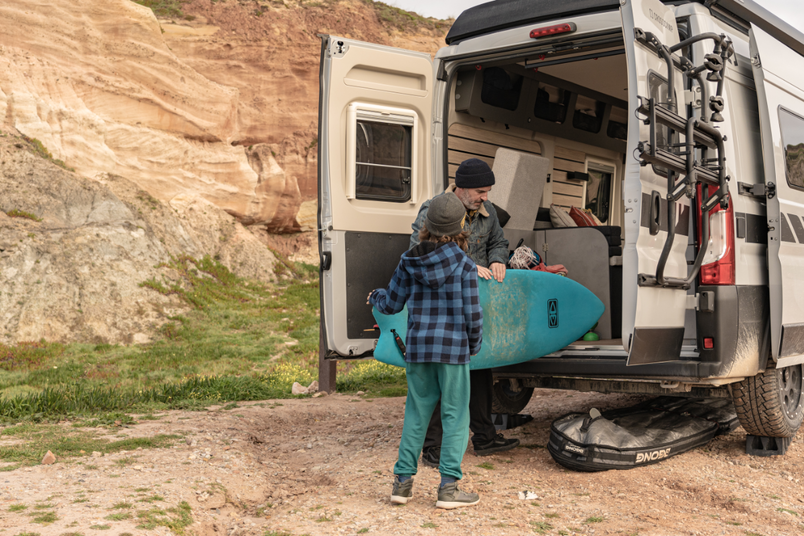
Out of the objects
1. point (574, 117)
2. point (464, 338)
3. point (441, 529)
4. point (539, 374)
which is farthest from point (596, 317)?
point (574, 117)

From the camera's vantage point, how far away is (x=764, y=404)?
5031 millimetres

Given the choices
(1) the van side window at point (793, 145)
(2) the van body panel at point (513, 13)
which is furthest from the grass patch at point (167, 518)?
(1) the van side window at point (793, 145)

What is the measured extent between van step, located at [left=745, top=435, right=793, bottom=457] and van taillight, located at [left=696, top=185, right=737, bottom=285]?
4.93ft

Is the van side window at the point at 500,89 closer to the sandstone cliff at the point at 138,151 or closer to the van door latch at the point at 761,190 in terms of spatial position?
the van door latch at the point at 761,190

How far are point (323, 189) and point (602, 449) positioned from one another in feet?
9.09

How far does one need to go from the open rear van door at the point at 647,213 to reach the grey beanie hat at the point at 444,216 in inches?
37.5

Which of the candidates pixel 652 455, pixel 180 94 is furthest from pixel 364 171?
pixel 180 94

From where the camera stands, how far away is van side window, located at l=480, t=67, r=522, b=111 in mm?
→ 6844

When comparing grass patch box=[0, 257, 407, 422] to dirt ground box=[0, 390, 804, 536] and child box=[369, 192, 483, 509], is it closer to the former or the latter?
dirt ground box=[0, 390, 804, 536]

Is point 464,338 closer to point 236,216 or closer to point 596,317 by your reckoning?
point 596,317

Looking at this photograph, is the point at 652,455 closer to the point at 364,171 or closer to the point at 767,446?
the point at 767,446

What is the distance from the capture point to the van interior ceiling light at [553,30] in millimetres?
5148

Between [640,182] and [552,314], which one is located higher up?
[640,182]

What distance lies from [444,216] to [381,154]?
193 cm
